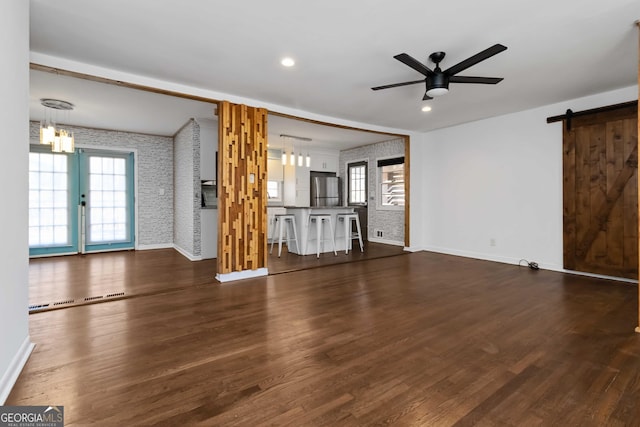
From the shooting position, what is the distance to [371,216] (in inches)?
315

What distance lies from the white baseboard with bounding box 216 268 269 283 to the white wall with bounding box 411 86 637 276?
3511 mm

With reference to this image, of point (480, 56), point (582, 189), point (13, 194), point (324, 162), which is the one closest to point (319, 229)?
point (324, 162)

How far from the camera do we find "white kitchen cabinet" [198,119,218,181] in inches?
223

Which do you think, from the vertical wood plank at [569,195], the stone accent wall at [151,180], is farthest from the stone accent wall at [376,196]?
the stone accent wall at [151,180]

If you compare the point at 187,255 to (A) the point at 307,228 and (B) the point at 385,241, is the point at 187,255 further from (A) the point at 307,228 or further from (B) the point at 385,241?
(B) the point at 385,241

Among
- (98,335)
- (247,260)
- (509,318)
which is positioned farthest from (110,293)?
(509,318)

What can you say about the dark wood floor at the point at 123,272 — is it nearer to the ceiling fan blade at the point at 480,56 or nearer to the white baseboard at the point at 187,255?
the white baseboard at the point at 187,255

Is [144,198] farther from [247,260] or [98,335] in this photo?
[98,335]

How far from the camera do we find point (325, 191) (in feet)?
28.0

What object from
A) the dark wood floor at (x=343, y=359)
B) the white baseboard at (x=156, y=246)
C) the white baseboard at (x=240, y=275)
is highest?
the white baseboard at (x=156, y=246)

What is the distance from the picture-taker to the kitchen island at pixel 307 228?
19.6 ft

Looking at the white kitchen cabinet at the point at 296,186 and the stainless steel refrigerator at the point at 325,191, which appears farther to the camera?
the stainless steel refrigerator at the point at 325,191

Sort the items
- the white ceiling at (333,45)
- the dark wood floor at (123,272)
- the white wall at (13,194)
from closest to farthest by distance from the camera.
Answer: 1. the white wall at (13,194)
2. the white ceiling at (333,45)
3. the dark wood floor at (123,272)

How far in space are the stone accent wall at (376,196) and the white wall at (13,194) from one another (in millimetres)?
6384
